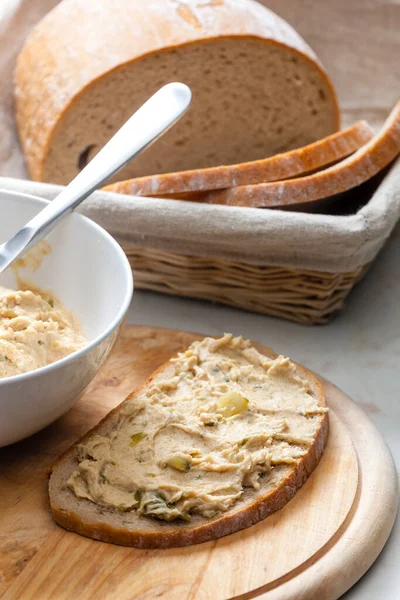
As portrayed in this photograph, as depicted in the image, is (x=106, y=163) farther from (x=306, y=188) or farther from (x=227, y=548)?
(x=227, y=548)

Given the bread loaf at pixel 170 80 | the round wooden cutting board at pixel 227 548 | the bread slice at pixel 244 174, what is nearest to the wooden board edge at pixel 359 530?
the round wooden cutting board at pixel 227 548

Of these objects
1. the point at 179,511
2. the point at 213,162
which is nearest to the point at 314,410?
the point at 179,511

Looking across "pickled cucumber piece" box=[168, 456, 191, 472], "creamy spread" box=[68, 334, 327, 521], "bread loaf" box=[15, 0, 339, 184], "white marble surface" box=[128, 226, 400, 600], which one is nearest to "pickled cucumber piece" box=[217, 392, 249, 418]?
"creamy spread" box=[68, 334, 327, 521]

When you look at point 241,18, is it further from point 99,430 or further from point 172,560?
point 172,560

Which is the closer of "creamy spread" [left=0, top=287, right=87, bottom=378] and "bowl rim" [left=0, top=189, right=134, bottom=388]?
"bowl rim" [left=0, top=189, right=134, bottom=388]

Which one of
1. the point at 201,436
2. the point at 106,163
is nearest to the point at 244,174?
the point at 106,163

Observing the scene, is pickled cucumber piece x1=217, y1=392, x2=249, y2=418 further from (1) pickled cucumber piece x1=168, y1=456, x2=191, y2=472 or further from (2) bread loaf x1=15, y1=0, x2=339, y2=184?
(2) bread loaf x1=15, y1=0, x2=339, y2=184
